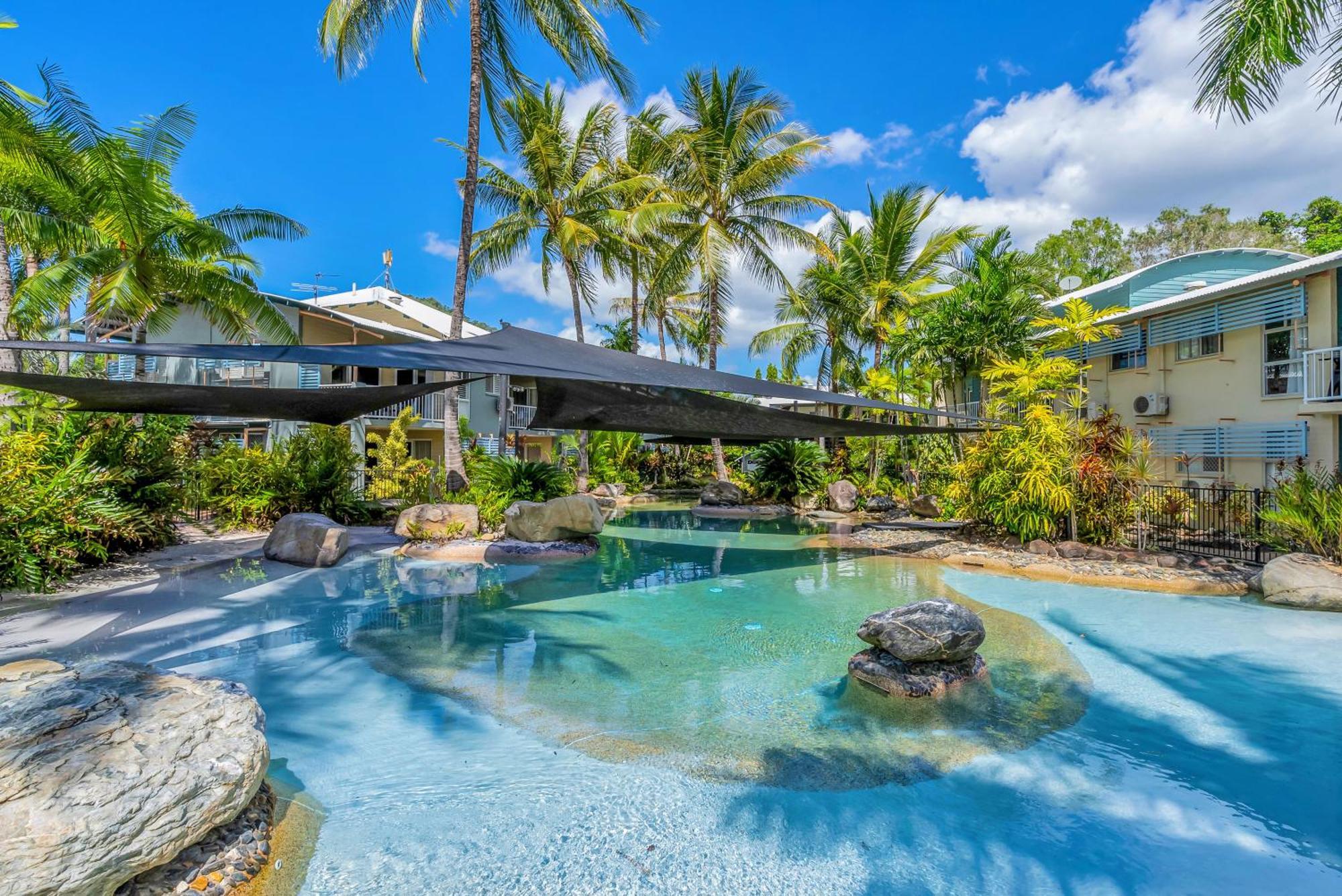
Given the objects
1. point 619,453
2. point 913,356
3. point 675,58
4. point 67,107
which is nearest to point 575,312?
point 619,453

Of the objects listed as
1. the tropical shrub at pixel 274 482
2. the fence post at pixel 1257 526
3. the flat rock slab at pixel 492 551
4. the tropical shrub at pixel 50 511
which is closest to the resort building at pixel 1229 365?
the fence post at pixel 1257 526

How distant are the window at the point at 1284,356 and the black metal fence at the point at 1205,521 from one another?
1.50 metres

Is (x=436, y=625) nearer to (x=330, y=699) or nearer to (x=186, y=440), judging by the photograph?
(x=330, y=699)

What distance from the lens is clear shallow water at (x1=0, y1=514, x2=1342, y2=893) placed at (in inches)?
82.7

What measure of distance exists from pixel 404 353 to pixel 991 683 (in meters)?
4.37

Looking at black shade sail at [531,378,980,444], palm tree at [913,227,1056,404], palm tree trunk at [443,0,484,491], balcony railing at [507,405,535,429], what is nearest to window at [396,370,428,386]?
balcony railing at [507,405,535,429]

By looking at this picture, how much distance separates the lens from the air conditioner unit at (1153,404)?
9.22 metres

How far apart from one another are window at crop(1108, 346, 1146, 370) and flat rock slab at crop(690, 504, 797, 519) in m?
6.11

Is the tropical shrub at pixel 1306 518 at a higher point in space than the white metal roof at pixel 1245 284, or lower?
lower

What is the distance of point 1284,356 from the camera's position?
309 inches

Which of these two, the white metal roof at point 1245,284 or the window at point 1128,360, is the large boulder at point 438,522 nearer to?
the white metal roof at point 1245,284

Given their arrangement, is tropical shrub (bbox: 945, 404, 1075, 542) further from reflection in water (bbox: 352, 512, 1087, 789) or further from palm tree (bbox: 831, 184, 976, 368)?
palm tree (bbox: 831, 184, 976, 368)

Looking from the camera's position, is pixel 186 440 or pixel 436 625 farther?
pixel 186 440

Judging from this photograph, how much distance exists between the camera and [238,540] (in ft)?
25.3
